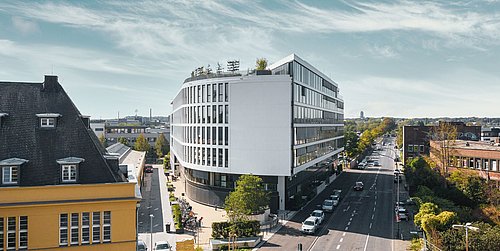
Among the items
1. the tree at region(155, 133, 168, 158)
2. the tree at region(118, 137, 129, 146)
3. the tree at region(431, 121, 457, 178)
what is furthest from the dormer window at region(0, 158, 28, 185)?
the tree at region(118, 137, 129, 146)

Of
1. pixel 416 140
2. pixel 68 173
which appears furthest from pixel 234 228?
pixel 416 140

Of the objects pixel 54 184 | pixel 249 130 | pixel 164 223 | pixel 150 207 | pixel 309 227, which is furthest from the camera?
pixel 150 207

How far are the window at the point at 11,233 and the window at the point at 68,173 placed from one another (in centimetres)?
332

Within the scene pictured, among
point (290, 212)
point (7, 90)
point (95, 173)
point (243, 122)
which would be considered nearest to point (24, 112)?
point (7, 90)

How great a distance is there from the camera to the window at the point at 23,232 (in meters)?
23.2

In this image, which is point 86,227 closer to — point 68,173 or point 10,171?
point 68,173

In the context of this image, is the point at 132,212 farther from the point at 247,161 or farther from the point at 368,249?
the point at 247,161

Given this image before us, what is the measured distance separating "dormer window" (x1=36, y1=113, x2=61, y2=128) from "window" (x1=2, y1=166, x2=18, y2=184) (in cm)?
339

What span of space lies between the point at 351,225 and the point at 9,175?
31.0 meters

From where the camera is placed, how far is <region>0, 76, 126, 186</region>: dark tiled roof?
80.5 ft

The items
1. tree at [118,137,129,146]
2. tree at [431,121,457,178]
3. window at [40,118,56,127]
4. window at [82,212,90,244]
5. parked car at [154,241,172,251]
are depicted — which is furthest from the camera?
tree at [118,137,129,146]

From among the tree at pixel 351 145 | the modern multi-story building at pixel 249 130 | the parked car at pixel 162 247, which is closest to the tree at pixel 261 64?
the modern multi-story building at pixel 249 130

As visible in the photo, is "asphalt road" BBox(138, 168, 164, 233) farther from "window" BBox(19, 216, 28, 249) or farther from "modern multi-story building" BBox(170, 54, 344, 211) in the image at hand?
"window" BBox(19, 216, 28, 249)

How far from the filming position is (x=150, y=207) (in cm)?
5116
